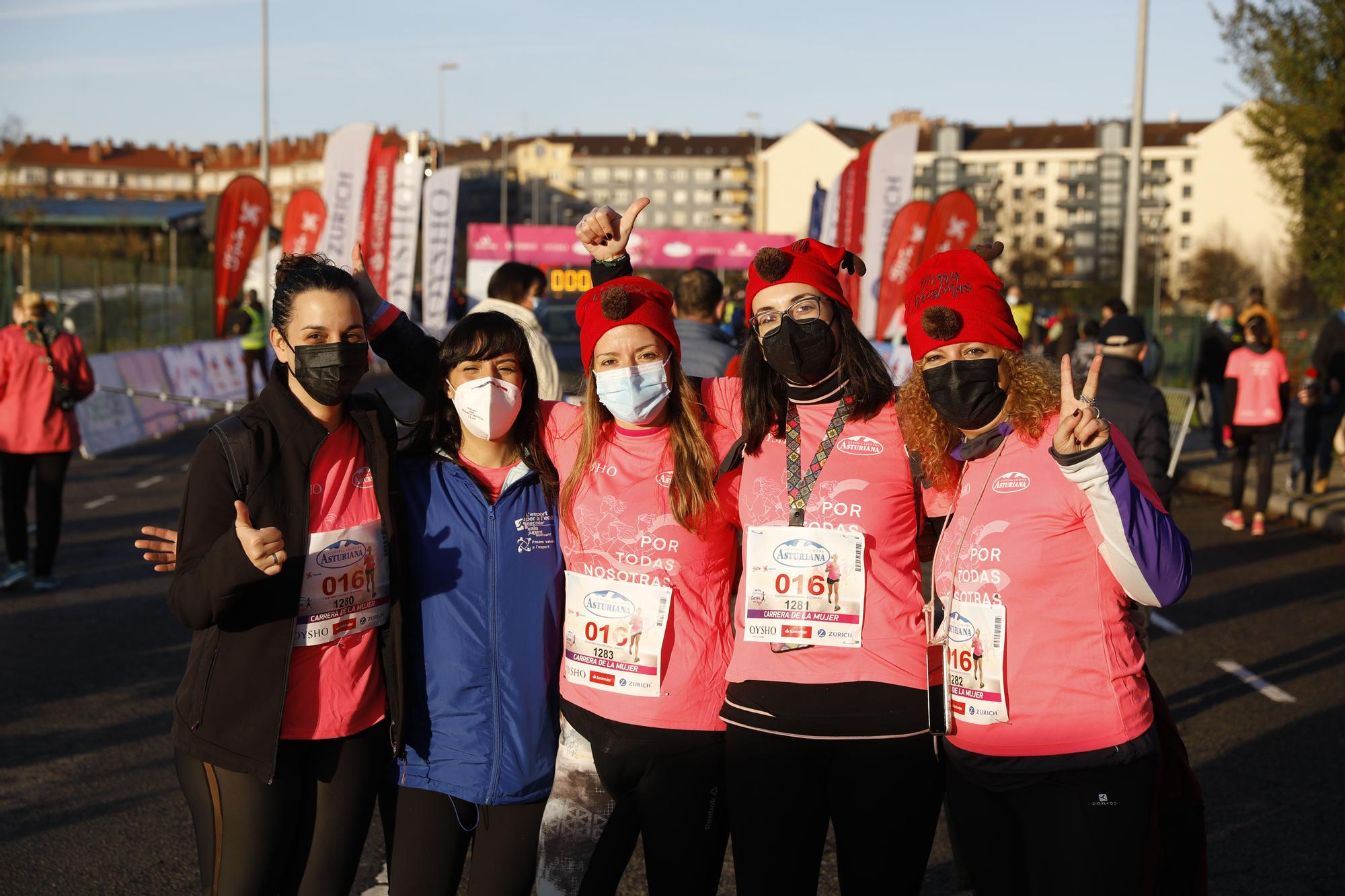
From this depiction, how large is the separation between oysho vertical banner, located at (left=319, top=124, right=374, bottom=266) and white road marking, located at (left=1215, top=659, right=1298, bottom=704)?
60.3ft

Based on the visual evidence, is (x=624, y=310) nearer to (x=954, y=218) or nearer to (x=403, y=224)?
(x=954, y=218)

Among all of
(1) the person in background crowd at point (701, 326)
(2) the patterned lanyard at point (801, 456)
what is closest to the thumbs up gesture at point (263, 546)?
(2) the patterned lanyard at point (801, 456)

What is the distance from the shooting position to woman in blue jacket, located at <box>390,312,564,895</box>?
3281 millimetres

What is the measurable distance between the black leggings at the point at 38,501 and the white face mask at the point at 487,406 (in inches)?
263

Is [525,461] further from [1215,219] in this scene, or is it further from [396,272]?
[1215,219]

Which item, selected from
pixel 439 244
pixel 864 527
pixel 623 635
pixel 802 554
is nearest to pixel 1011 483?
pixel 864 527

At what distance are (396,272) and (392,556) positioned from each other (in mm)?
21917

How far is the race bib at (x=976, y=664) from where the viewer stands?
2.97 meters

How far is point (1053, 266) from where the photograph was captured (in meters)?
112

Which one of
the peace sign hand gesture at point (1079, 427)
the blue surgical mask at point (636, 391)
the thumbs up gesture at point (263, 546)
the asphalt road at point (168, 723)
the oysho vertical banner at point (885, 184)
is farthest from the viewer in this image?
the oysho vertical banner at point (885, 184)

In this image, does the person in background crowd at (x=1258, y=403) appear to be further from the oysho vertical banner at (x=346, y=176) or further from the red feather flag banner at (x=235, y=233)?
the red feather flag banner at (x=235, y=233)

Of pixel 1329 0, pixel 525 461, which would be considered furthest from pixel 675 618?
pixel 1329 0

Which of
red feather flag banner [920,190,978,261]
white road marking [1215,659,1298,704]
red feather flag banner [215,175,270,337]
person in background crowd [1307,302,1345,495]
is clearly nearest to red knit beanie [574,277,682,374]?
white road marking [1215,659,1298,704]

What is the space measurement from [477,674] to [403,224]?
21.4m
